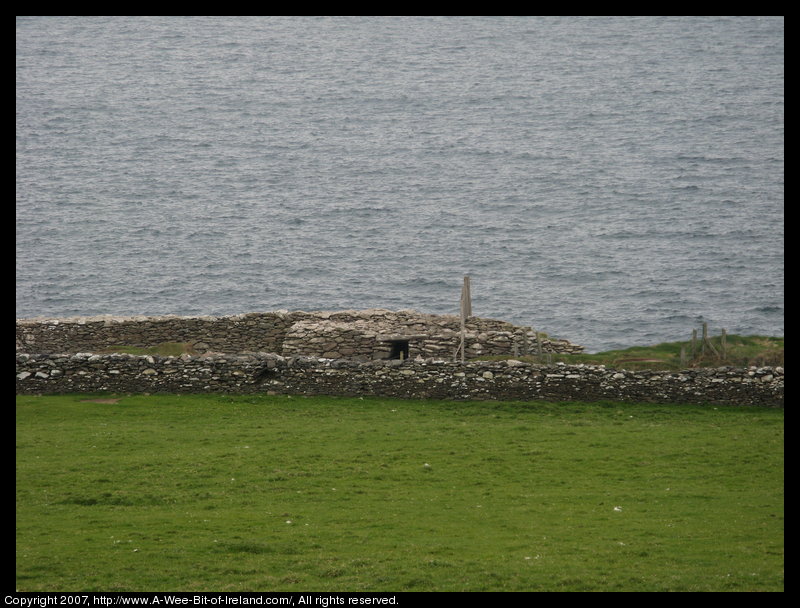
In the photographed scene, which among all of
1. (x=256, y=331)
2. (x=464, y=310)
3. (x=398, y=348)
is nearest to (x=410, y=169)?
(x=256, y=331)

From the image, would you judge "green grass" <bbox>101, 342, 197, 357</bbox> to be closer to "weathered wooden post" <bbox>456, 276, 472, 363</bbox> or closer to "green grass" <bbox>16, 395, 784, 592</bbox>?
"green grass" <bbox>16, 395, 784, 592</bbox>

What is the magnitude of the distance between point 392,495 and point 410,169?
84831 mm

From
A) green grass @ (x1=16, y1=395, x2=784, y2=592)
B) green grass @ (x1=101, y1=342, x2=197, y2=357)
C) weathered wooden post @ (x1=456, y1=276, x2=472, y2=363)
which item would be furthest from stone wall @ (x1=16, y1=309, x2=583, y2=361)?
green grass @ (x1=16, y1=395, x2=784, y2=592)

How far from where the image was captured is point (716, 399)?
88.5 feet

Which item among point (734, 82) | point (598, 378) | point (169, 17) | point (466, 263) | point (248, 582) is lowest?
point (248, 582)

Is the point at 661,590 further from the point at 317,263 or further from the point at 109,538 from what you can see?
the point at 317,263

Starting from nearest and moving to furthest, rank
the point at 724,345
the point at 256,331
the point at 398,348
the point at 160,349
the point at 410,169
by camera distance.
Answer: the point at 724,345 < the point at 398,348 < the point at 160,349 < the point at 256,331 < the point at 410,169

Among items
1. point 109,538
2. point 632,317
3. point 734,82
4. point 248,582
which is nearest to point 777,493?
point 248,582

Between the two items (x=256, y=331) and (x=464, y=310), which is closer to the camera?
(x=464, y=310)

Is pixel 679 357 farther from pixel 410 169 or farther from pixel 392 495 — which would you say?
pixel 410 169

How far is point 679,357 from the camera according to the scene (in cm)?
3077

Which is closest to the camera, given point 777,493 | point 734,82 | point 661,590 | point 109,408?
point 661,590

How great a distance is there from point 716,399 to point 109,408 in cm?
1685

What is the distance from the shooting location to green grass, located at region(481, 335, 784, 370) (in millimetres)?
29047
